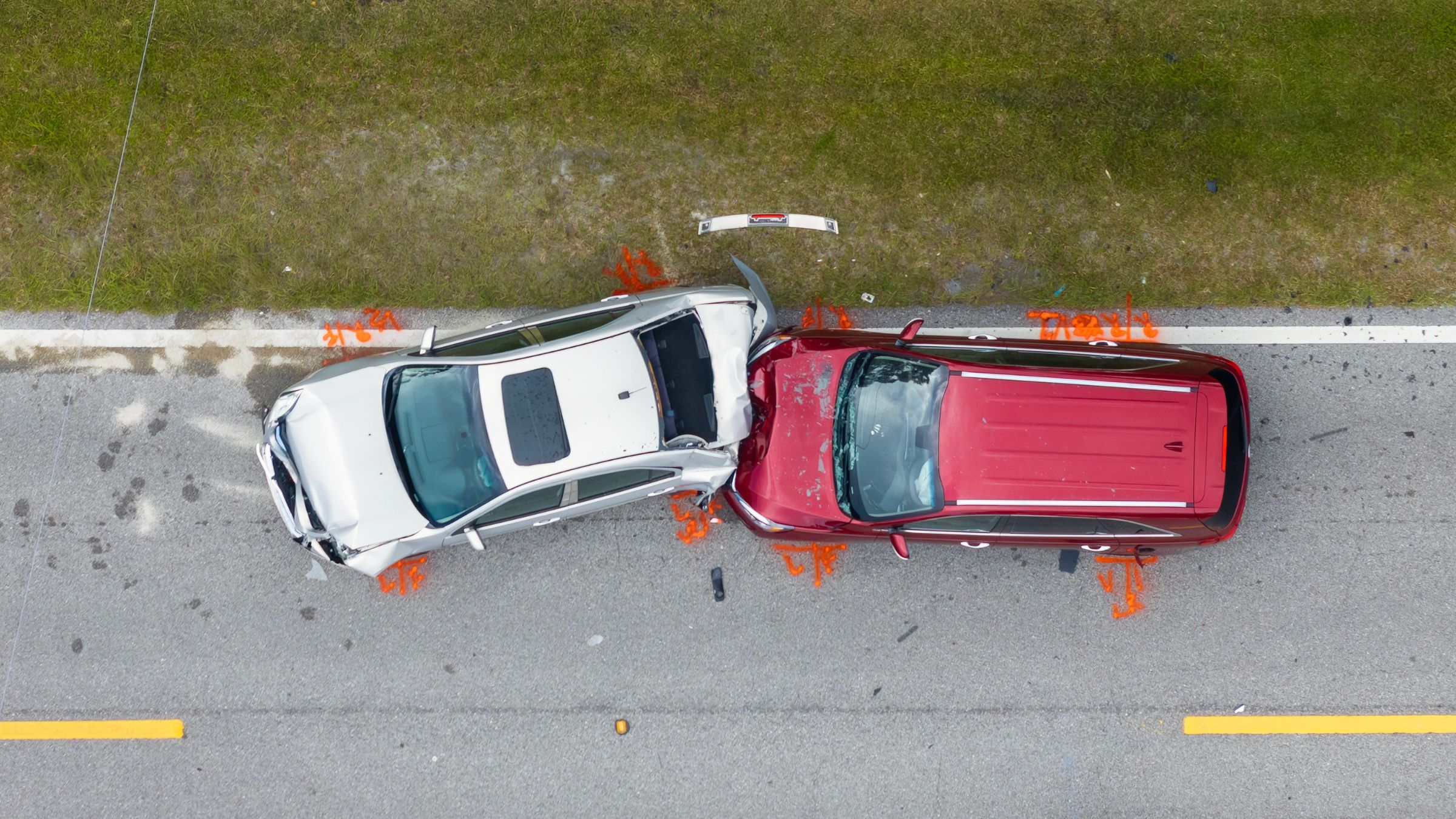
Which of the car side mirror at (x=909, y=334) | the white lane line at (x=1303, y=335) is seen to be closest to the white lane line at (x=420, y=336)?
the white lane line at (x=1303, y=335)

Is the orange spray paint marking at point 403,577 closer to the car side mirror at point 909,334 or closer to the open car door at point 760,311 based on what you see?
the open car door at point 760,311

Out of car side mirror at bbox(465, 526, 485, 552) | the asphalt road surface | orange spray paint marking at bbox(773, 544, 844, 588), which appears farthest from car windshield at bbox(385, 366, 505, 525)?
orange spray paint marking at bbox(773, 544, 844, 588)

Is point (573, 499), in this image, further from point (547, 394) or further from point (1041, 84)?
point (1041, 84)


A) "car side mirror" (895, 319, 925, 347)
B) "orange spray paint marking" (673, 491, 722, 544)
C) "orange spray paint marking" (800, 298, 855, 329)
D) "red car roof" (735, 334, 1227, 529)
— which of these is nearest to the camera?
"red car roof" (735, 334, 1227, 529)

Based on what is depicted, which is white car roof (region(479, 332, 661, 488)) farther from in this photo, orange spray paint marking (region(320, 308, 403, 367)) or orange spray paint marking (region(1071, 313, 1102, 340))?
orange spray paint marking (region(1071, 313, 1102, 340))

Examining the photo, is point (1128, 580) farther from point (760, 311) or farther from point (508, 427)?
point (508, 427)

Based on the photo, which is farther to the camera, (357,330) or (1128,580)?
(357,330)

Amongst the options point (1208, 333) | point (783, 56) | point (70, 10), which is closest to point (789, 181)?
point (783, 56)

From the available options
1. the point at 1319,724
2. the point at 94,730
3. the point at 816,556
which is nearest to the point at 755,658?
the point at 816,556
